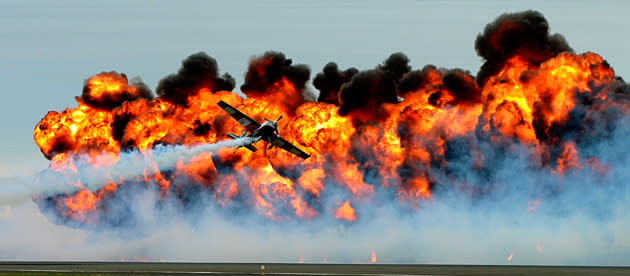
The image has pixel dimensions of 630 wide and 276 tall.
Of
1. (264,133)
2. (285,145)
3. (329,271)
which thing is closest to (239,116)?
(285,145)

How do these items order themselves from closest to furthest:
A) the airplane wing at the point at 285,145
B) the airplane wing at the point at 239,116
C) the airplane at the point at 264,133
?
the airplane at the point at 264,133 < the airplane wing at the point at 285,145 < the airplane wing at the point at 239,116

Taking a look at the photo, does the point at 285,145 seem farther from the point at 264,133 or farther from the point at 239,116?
the point at 264,133

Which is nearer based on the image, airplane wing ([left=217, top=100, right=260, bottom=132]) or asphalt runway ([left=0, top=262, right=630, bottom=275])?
asphalt runway ([left=0, top=262, right=630, bottom=275])

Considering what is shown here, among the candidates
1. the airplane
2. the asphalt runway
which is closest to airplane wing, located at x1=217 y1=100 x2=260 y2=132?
the airplane

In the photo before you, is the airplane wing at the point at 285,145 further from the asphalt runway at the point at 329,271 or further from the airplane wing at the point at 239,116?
the asphalt runway at the point at 329,271

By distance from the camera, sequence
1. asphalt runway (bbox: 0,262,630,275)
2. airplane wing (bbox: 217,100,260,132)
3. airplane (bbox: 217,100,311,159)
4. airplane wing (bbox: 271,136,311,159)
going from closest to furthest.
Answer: asphalt runway (bbox: 0,262,630,275)
airplane (bbox: 217,100,311,159)
airplane wing (bbox: 271,136,311,159)
airplane wing (bbox: 217,100,260,132)

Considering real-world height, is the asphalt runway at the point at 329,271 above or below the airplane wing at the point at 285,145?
below

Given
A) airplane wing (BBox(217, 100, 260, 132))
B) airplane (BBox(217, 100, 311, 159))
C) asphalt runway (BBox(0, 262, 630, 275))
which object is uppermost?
airplane wing (BBox(217, 100, 260, 132))

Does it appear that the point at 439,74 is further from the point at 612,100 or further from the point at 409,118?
the point at 612,100

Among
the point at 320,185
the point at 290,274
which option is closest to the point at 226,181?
the point at 320,185

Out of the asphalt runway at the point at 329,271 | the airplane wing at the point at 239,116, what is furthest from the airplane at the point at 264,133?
the asphalt runway at the point at 329,271

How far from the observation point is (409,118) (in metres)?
158

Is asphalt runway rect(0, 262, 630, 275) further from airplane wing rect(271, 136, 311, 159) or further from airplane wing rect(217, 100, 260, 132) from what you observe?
airplane wing rect(217, 100, 260, 132)

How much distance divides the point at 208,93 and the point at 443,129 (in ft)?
170
